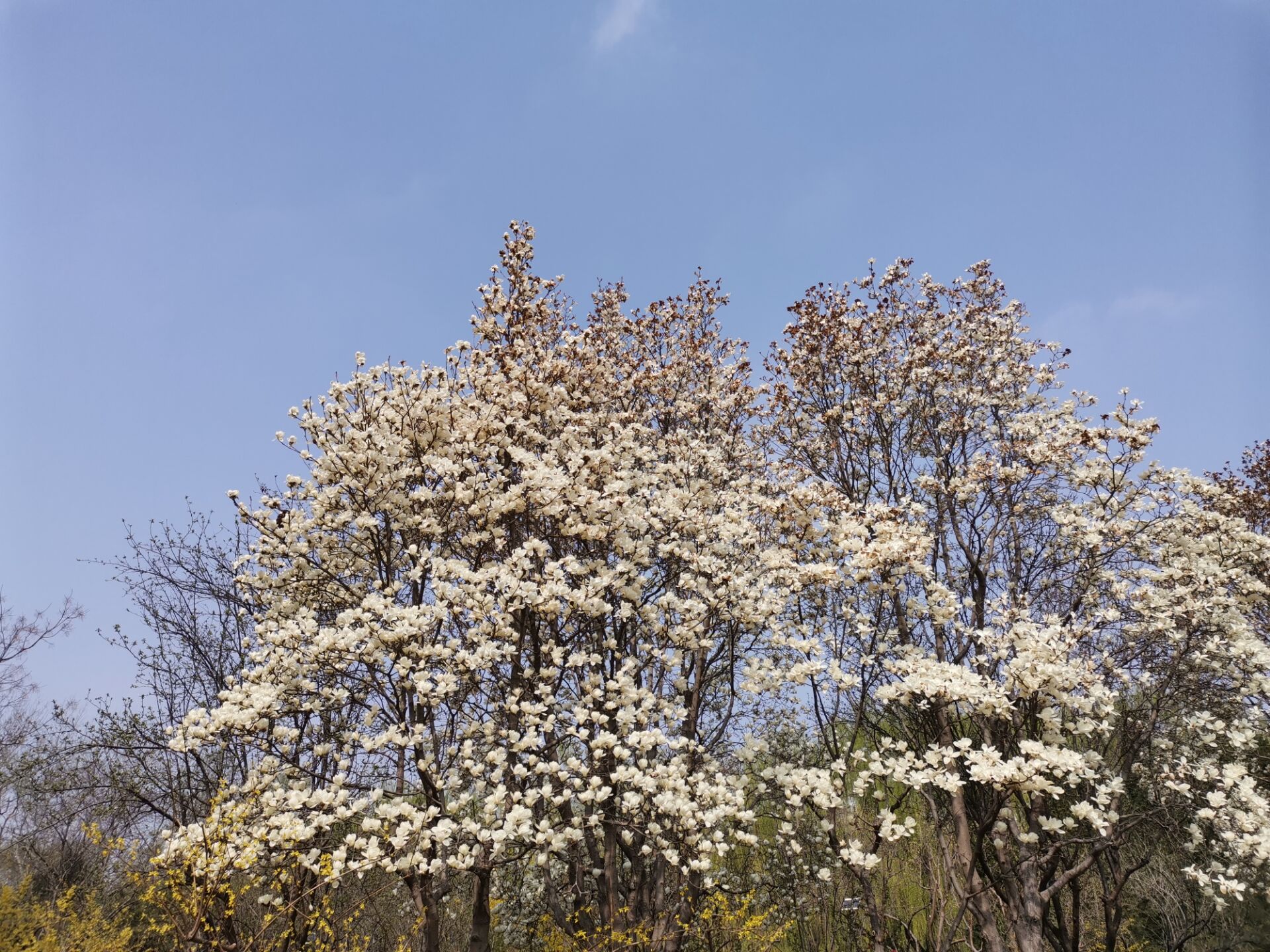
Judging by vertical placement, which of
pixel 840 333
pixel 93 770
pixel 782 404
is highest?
pixel 840 333

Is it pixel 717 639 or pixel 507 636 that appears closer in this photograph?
pixel 507 636

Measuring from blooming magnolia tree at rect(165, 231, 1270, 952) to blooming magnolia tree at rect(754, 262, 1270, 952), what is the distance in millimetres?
68

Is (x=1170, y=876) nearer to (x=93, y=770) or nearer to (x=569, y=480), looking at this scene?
(x=569, y=480)

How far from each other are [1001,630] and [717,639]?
3831mm

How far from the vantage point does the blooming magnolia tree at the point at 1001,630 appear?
8.12m

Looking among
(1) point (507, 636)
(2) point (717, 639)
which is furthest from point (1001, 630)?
(1) point (507, 636)

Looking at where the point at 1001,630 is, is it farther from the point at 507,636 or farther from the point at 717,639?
the point at 507,636

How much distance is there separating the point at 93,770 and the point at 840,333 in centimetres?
1810

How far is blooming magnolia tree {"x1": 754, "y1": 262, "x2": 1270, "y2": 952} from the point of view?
8.12 meters

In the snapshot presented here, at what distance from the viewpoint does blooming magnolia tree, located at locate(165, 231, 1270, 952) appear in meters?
7.80

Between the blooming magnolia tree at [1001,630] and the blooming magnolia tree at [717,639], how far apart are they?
0.22 ft

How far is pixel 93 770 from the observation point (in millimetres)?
16250

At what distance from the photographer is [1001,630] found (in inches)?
379

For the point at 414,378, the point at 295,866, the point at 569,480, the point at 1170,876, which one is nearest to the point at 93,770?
the point at 295,866
